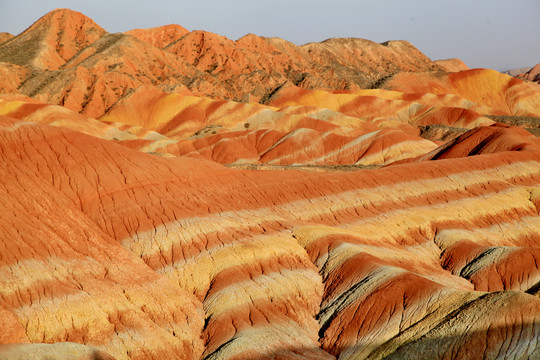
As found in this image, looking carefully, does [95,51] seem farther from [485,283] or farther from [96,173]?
[485,283]

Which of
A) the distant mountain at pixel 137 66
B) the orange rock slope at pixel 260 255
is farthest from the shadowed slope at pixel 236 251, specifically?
the distant mountain at pixel 137 66

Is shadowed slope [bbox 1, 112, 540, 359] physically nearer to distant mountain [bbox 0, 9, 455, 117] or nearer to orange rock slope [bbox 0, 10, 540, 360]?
orange rock slope [bbox 0, 10, 540, 360]

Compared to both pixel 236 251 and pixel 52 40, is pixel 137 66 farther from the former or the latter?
pixel 236 251

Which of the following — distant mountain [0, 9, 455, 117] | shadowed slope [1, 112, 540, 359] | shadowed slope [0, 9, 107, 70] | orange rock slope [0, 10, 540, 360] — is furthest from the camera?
shadowed slope [0, 9, 107, 70]

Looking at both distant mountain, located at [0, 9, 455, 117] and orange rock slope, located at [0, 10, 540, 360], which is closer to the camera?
orange rock slope, located at [0, 10, 540, 360]

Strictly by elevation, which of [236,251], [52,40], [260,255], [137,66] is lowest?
[260,255]

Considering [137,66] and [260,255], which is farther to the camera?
[137,66]

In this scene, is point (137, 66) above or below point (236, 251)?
above

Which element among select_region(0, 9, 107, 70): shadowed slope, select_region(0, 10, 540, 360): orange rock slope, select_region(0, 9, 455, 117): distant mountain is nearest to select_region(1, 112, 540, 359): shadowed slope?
select_region(0, 10, 540, 360): orange rock slope

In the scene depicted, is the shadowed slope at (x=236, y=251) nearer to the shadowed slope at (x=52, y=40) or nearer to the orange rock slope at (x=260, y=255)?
the orange rock slope at (x=260, y=255)

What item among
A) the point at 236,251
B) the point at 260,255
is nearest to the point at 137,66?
the point at 236,251

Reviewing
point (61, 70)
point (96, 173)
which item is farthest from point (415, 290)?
point (61, 70)

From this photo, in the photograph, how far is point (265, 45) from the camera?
18588 centimetres

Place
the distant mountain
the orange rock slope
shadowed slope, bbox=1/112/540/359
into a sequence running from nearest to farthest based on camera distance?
the orange rock slope → shadowed slope, bbox=1/112/540/359 → the distant mountain
